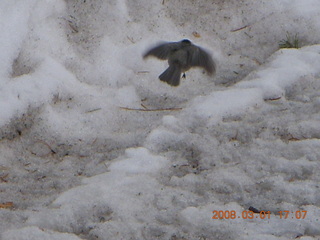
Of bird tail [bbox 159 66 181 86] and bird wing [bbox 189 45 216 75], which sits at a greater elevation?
bird wing [bbox 189 45 216 75]

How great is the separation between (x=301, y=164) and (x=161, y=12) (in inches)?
87.7

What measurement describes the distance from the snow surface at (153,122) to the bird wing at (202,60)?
147 millimetres

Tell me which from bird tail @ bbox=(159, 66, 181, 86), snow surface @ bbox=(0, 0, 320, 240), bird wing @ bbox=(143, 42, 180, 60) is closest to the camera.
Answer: snow surface @ bbox=(0, 0, 320, 240)

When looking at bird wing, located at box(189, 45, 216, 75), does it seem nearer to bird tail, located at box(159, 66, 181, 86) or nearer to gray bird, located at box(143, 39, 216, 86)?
gray bird, located at box(143, 39, 216, 86)

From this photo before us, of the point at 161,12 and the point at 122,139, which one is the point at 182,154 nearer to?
the point at 122,139

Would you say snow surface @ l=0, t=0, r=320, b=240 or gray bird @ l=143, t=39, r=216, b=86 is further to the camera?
gray bird @ l=143, t=39, r=216, b=86

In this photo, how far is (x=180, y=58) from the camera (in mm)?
→ 4379

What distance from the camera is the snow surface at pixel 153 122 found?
2.88 metres

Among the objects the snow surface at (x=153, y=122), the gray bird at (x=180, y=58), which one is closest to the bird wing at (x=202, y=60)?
the gray bird at (x=180, y=58)

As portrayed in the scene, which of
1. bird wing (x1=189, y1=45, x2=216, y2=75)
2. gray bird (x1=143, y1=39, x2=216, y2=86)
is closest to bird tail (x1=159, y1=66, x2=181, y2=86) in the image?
gray bird (x1=143, y1=39, x2=216, y2=86)

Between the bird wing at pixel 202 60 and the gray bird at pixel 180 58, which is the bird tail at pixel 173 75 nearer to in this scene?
the gray bird at pixel 180 58

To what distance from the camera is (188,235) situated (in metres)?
2.75

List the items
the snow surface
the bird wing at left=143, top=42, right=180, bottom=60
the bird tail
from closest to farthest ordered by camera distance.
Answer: the snow surface → the bird tail → the bird wing at left=143, top=42, right=180, bottom=60

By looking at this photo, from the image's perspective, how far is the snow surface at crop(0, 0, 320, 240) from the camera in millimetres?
2885
